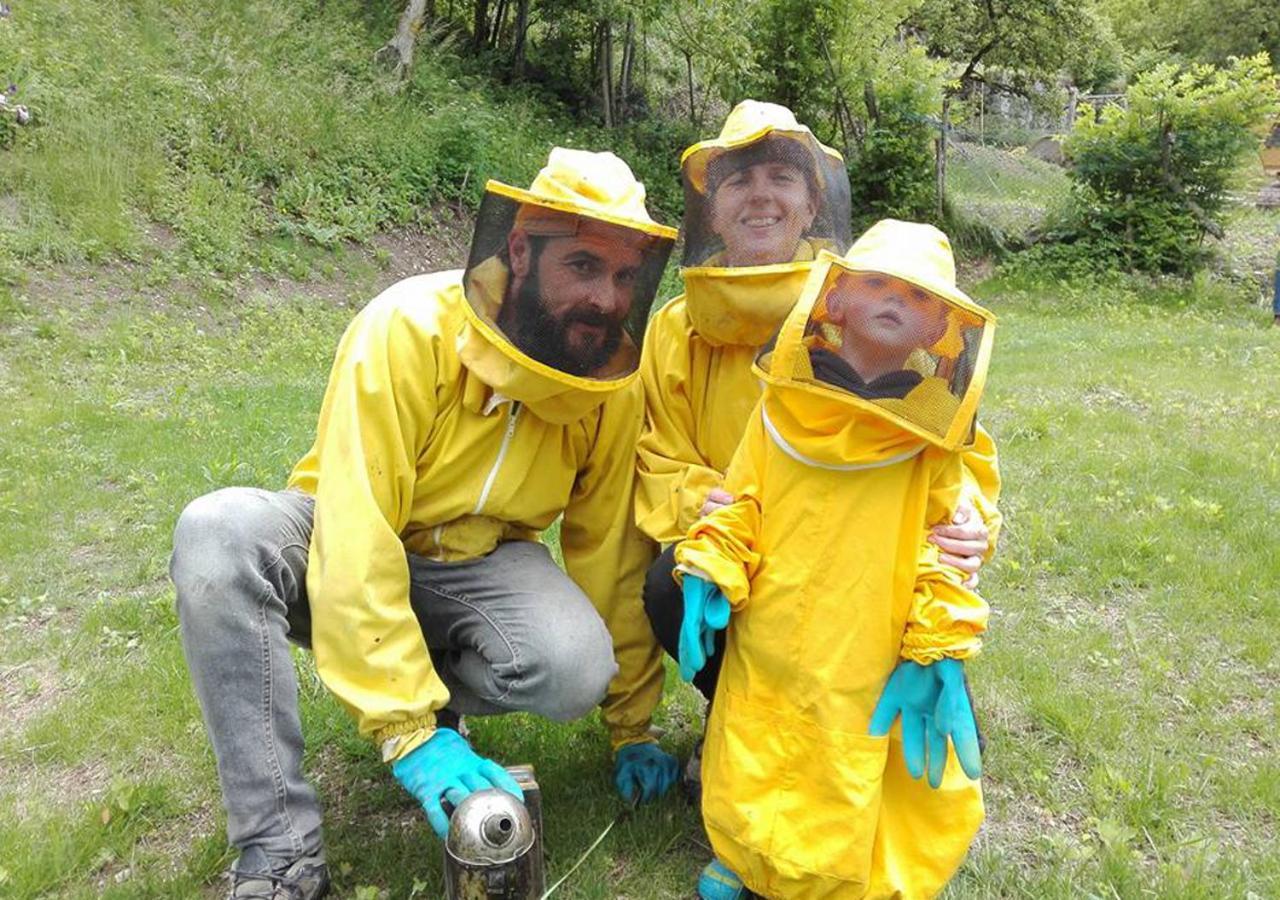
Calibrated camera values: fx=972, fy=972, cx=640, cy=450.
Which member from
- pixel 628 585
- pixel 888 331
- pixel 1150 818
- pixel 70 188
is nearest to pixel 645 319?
pixel 888 331

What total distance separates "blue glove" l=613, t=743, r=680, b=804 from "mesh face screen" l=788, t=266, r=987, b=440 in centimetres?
129

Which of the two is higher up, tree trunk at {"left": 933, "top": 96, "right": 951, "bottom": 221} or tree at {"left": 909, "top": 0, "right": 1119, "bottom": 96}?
tree at {"left": 909, "top": 0, "right": 1119, "bottom": 96}

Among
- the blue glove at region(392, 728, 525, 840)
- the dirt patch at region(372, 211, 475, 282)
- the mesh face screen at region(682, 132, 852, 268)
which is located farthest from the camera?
the dirt patch at region(372, 211, 475, 282)

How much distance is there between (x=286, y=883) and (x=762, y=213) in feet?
6.53

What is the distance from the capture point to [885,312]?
6.89 ft

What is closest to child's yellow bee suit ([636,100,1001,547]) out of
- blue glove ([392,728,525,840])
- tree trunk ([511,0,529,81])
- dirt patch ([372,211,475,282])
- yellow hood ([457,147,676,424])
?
yellow hood ([457,147,676,424])

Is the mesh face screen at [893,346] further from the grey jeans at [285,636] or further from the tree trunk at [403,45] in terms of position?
the tree trunk at [403,45]

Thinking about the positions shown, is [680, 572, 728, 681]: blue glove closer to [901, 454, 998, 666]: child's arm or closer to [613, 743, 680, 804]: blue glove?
[901, 454, 998, 666]: child's arm

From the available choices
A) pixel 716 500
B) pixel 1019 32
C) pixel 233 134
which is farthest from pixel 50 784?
pixel 1019 32

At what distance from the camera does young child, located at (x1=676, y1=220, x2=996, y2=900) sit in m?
2.07

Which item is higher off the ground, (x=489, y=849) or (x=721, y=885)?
(x=489, y=849)

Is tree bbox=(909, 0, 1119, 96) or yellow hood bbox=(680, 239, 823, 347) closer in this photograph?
yellow hood bbox=(680, 239, 823, 347)

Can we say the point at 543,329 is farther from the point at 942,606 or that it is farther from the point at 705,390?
the point at 942,606

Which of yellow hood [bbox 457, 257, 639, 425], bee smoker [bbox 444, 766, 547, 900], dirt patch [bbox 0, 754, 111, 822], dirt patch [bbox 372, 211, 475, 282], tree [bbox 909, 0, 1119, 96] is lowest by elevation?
dirt patch [bbox 372, 211, 475, 282]
